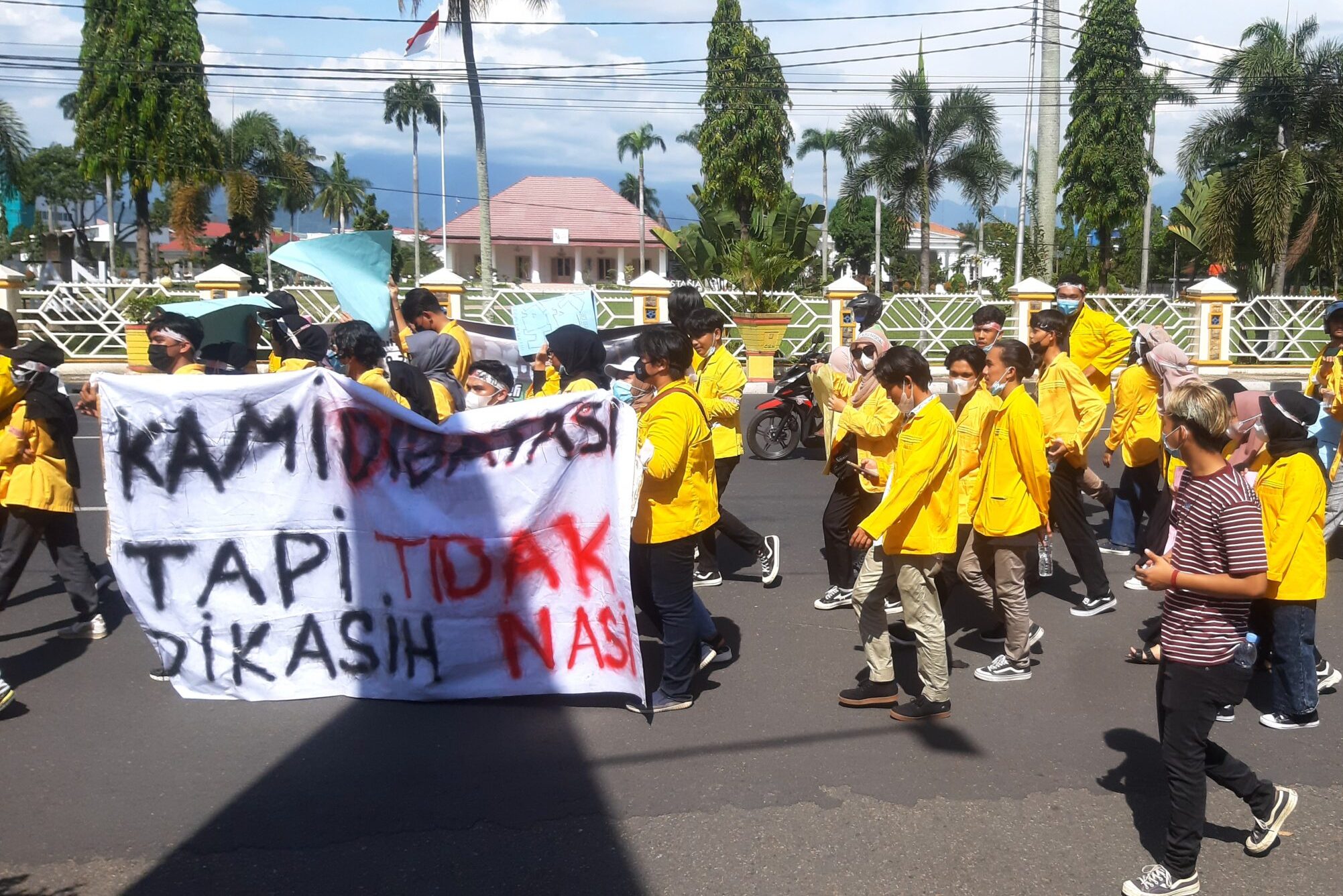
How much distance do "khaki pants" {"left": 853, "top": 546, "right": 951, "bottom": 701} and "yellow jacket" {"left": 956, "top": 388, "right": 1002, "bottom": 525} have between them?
31.6 inches

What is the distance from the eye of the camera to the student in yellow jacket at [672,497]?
15.4 ft

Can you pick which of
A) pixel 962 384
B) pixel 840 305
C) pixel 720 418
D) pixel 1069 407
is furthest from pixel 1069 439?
pixel 840 305

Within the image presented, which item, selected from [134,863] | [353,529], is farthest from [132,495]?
[134,863]

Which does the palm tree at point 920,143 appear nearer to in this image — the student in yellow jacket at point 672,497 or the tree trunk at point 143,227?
the tree trunk at point 143,227

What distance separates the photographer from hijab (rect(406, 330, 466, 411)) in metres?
6.12

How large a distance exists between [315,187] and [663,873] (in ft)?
159

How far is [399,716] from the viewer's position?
4797 mm

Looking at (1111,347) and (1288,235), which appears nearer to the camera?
(1111,347)

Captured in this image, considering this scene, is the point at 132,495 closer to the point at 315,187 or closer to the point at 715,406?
the point at 715,406

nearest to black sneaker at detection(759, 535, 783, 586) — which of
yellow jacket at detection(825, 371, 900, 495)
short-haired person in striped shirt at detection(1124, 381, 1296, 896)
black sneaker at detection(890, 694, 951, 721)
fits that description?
yellow jacket at detection(825, 371, 900, 495)

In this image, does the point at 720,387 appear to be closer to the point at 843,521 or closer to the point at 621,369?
the point at 843,521

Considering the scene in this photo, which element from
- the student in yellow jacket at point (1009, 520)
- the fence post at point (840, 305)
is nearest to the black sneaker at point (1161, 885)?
the student in yellow jacket at point (1009, 520)

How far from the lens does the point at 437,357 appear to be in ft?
20.3

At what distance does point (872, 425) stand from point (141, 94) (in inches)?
1217
